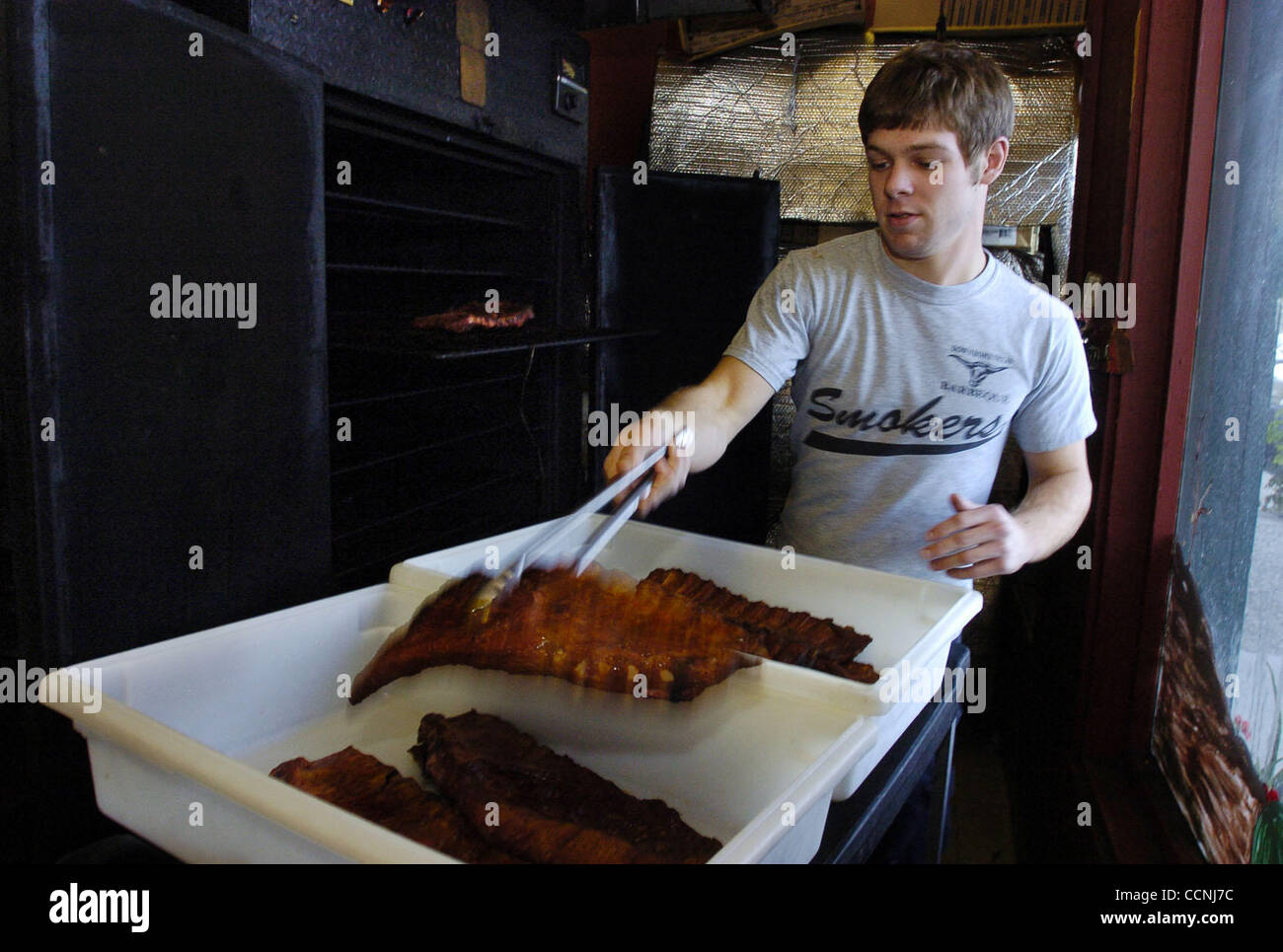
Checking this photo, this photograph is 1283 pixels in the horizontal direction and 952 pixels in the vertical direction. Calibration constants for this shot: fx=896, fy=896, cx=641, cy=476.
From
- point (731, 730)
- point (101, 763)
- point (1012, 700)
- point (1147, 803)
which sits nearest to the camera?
point (101, 763)

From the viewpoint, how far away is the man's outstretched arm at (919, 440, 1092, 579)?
1.67 metres

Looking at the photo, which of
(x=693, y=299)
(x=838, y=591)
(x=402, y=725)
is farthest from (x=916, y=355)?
(x=693, y=299)

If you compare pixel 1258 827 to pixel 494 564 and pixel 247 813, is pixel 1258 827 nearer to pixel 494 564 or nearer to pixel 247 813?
pixel 494 564

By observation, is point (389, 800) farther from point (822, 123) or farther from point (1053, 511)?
point (822, 123)

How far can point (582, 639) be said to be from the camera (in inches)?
48.0

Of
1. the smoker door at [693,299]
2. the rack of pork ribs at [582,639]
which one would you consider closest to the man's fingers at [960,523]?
the rack of pork ribs at [582,639]

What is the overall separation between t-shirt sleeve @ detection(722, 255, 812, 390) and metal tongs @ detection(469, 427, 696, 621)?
2.33ft

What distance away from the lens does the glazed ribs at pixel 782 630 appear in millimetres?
1395

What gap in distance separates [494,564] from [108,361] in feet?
2.35

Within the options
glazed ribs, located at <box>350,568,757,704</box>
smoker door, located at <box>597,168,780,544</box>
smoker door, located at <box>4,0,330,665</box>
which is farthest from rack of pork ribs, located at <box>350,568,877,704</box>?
smoker door, located at <box>597,168,780,544</box>

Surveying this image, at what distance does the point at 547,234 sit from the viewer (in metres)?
3.21

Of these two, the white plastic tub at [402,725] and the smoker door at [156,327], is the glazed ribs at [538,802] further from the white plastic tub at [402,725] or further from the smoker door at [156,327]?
the smoker door at [156,327]

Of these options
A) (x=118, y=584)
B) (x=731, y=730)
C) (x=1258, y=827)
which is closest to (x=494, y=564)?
(x=731, y=730)
